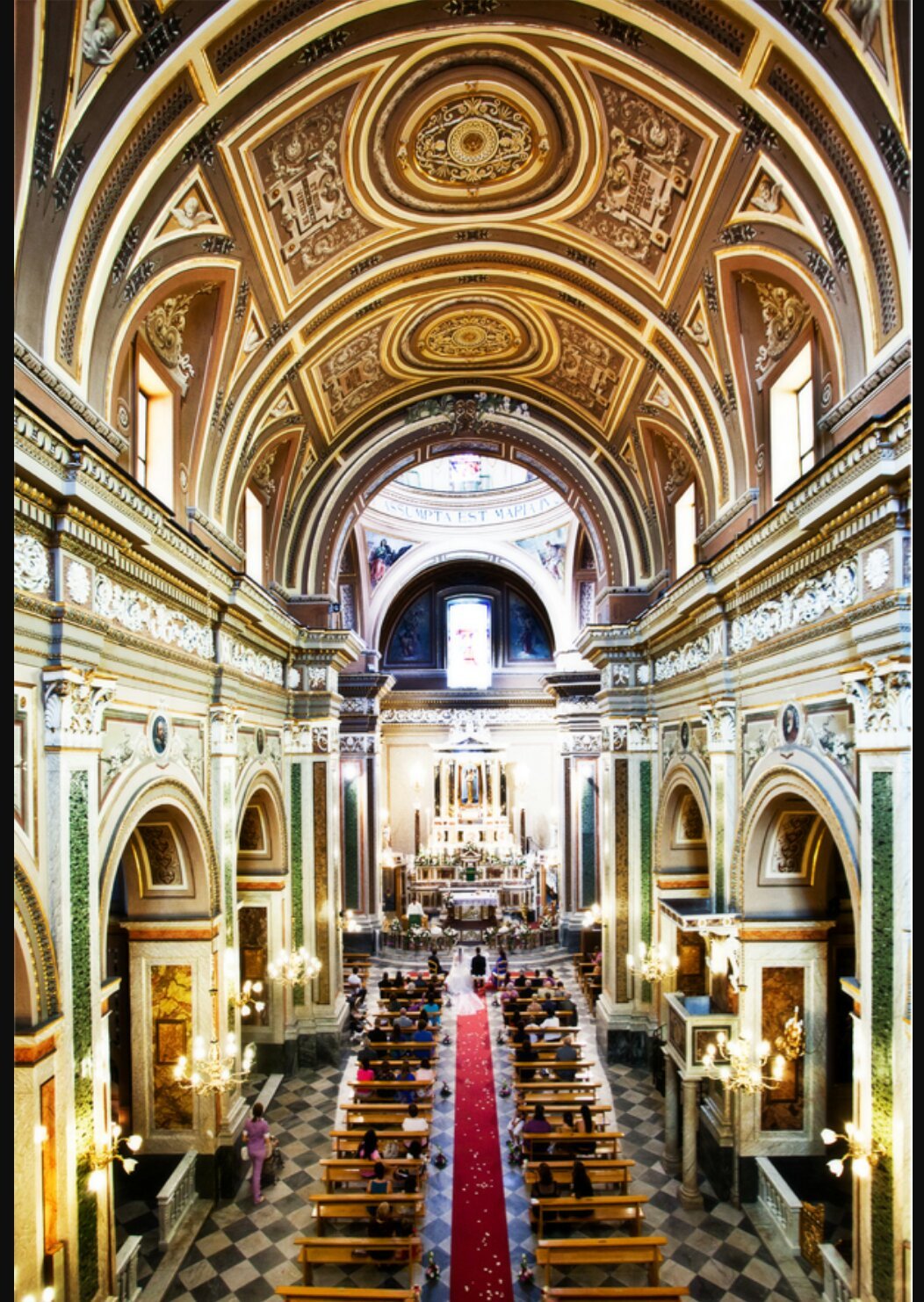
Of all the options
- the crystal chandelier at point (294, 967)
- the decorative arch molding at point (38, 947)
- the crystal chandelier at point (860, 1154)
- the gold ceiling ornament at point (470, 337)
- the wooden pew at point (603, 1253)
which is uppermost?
the gold ceiling ornament at point (470, 337)

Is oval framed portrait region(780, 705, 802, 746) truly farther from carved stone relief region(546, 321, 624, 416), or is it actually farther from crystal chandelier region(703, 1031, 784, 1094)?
carved stone relief region(546, 321, 624, 416)

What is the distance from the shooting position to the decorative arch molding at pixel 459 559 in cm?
2691

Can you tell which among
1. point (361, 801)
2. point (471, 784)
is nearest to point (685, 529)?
point (361, 801)

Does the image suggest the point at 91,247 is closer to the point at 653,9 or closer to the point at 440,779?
the point at 653,9

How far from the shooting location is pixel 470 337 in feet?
47.0

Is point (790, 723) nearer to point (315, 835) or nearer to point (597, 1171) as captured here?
point (597, 1171)

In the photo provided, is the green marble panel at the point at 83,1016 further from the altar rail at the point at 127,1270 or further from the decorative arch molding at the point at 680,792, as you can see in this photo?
the decorative arch molding at the point at 680,792

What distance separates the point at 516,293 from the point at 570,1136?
1270 centimetres

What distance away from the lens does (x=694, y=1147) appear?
35.8 feet

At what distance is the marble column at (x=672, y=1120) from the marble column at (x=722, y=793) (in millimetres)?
2892

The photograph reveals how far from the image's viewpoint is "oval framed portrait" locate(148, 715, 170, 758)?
9195 mm

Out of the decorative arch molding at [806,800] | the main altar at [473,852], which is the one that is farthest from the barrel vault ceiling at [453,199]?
the main altar at [473,852]

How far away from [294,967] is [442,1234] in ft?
15.6

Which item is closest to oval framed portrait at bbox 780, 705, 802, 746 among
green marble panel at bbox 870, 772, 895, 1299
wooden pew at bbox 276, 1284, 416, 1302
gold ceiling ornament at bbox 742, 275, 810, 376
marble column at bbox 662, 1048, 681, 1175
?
green marble panel at bbox 870, 772, 895, 1299
